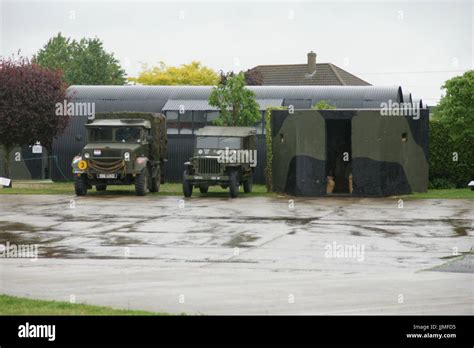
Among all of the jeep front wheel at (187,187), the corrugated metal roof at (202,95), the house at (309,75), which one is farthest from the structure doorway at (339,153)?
the house at (309,75)

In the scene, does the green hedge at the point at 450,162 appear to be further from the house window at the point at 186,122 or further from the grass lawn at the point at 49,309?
the grass lawn at the point at 49,309

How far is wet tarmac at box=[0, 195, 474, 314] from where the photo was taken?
32.1 feet

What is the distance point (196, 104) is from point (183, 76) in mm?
41820

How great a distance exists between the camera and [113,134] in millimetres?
29422

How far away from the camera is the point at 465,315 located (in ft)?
28.5

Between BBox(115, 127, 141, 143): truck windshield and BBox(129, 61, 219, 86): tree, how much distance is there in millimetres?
48813

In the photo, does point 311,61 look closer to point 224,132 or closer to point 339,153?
point 339,153

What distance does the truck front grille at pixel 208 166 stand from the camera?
92.3 feet

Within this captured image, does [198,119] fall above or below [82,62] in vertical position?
below

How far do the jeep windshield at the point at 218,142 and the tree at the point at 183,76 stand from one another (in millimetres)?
49462

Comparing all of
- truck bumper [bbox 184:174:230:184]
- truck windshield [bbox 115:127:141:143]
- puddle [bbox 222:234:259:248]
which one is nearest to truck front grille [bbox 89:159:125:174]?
truck windshield [bbox 115:127:141:143]

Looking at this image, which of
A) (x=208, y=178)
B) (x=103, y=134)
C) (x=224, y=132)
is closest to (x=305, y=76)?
(x=224, y=132)

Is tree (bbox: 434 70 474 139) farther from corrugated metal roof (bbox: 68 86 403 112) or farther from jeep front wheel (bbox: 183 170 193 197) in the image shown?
jeep front wheel (bbox: 183 170 193 197)

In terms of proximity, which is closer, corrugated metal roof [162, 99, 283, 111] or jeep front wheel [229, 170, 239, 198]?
jeep front wheel [229, 170, 239, 198]
